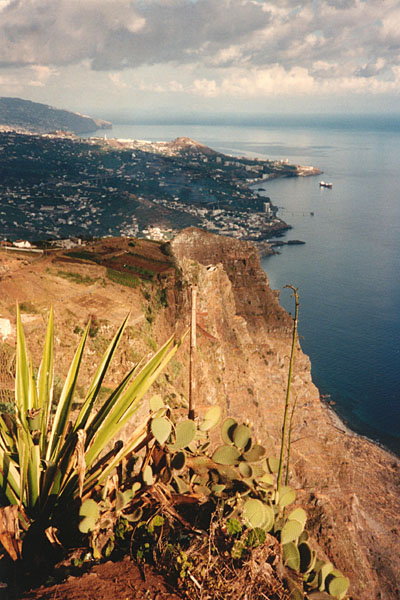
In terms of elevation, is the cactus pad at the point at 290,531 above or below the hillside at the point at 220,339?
above

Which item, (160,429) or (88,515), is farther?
(160,429)

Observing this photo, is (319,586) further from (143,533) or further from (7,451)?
(7,451)

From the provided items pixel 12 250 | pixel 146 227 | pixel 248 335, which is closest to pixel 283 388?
pixel 248 335

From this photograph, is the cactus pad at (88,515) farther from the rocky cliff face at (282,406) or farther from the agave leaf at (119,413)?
the rocky cliff face at (282,406)

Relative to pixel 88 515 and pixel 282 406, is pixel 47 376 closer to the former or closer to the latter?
pixel 88 515

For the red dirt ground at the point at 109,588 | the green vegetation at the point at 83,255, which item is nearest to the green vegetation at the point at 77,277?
the green vegetation at the point at 83,255

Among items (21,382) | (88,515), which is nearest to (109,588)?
(88,515)
